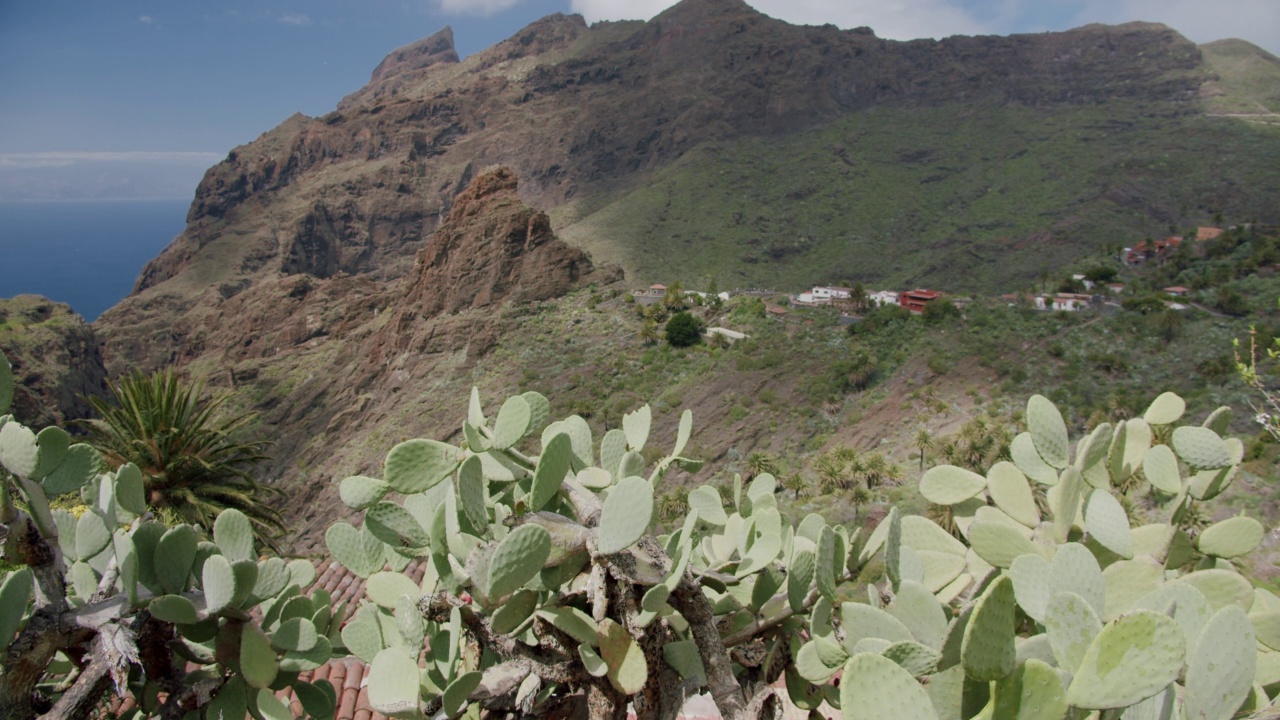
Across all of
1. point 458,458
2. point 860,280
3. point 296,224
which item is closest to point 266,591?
point 458,458

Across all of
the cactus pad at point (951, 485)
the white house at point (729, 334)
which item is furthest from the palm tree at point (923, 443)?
the cactus pad at point (951, 485)

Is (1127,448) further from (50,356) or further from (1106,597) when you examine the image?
(50,356)

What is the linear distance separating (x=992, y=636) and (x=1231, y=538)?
1357mm

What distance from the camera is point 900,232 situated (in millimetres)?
58719

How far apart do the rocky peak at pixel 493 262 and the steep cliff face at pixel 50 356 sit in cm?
1515

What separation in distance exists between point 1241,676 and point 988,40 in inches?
4114

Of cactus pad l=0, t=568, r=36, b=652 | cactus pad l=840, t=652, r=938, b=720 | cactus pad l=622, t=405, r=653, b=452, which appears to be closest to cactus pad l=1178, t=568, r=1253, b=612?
cactus pad l=840, t=652, r=938, b=720

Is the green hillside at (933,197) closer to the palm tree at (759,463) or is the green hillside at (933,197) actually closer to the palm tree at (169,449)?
the palm tree at (759,463)

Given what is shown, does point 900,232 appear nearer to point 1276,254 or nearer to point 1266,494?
point 1276,254

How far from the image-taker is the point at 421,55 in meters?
161

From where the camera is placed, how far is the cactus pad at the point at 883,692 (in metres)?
1.07

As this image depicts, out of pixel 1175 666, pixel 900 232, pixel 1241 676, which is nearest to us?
pixel 1175 666

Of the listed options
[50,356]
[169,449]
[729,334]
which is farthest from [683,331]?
[50,356]

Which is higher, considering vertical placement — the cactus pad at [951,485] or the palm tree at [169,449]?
the cactus pad at [951,485]
